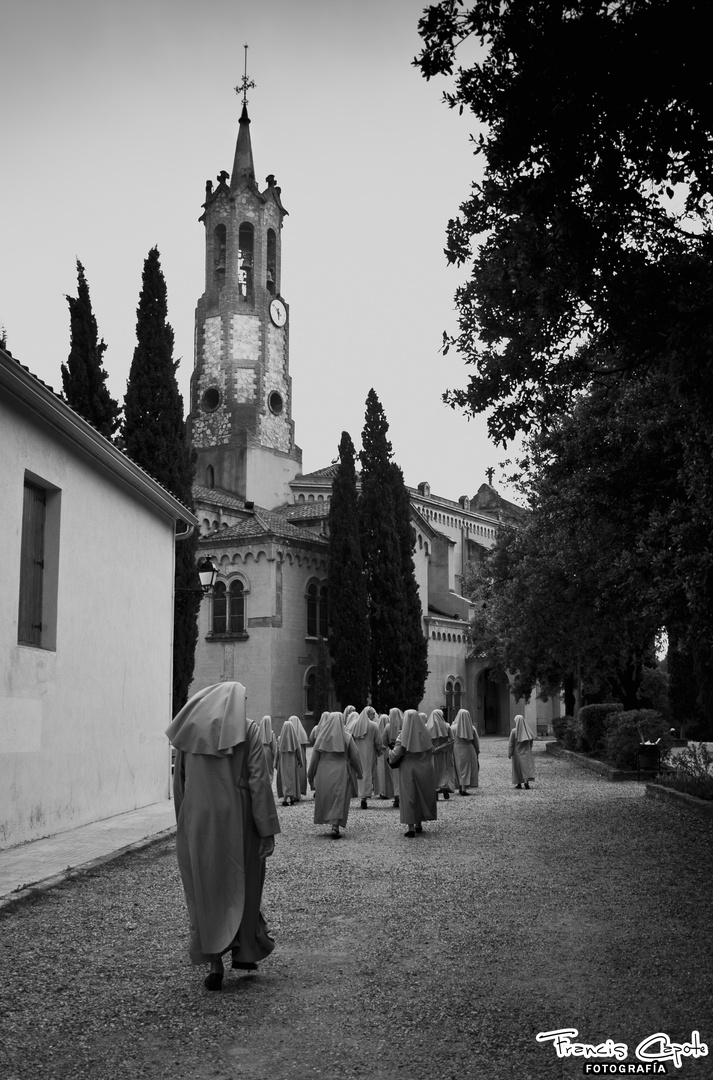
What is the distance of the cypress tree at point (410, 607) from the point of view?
41188mm

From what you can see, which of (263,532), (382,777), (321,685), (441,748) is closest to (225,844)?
(441,748)

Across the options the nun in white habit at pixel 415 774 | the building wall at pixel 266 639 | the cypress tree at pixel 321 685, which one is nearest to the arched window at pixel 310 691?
the building wall at pixel 266 639

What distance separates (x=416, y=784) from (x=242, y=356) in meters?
41.2

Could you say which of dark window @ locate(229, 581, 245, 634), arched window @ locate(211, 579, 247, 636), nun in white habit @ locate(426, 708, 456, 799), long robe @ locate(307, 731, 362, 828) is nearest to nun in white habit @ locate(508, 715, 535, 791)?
nun in white habit @ locate(426, 708, 456, 799)

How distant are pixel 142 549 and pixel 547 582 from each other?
7.90m

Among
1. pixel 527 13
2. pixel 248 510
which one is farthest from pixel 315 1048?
pixel 248 510

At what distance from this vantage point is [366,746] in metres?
18.4

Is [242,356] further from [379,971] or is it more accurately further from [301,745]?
[379,971]

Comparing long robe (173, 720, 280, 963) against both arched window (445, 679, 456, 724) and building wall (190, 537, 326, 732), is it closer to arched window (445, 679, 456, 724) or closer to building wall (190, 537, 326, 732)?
building wall (190, 537, 326, 732)

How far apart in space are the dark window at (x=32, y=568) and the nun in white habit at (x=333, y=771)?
163 inches

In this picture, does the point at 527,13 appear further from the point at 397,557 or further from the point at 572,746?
the point at 397,557

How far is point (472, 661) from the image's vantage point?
51.7 metres

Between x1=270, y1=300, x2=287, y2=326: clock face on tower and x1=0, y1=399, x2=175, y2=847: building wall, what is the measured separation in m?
36.4

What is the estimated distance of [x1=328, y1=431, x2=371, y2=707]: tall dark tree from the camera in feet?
130
